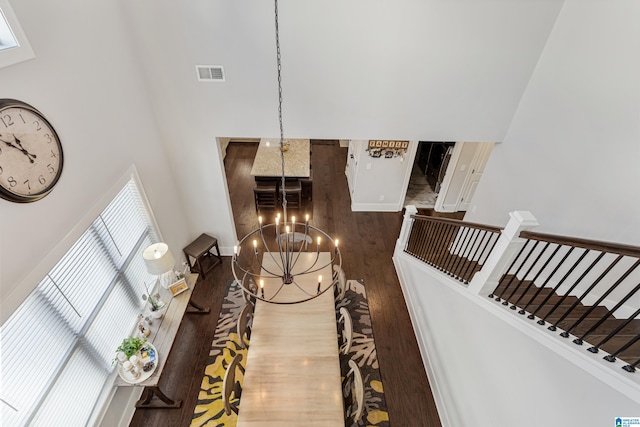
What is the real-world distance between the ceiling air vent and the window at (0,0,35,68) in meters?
1.85

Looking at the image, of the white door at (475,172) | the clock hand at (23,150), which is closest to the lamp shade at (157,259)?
the clock hand at (23,150)

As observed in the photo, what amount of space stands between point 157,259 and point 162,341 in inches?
39.5

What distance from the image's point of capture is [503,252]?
2.75m

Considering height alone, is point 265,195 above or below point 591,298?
below

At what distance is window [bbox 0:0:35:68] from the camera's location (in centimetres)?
215

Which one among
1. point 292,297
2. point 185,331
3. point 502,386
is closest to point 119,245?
point 185,331

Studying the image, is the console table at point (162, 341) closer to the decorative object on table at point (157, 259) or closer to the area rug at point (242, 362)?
the area rug at point (242, 362)

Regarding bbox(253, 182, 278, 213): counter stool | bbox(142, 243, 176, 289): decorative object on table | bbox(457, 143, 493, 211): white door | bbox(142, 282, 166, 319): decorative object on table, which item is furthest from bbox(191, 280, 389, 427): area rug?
bbox(457, 143, 493, 211): white door

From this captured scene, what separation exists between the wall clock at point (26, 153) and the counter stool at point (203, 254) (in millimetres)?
2870

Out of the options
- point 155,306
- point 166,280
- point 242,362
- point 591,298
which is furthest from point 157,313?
point 591,298

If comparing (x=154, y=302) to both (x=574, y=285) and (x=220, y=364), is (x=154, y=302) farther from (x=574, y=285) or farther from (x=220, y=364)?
(x=574, y=285)

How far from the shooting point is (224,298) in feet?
17.2

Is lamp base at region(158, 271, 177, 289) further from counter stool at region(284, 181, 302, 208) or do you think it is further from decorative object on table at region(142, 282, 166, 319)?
counter stool at region(284, 181, 302, 208)

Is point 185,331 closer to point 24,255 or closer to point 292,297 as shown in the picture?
point 292,297
